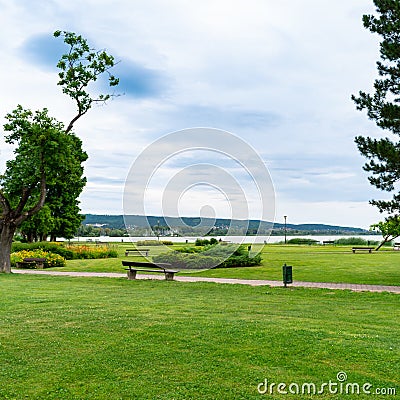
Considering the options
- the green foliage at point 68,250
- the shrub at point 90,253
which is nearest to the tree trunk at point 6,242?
the green foliage at point 68,250

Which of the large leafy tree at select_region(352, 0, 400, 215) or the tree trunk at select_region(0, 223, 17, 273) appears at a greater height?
the large leafy tree at select_region(352, 0, 400, 215)

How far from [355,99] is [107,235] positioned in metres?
46.3

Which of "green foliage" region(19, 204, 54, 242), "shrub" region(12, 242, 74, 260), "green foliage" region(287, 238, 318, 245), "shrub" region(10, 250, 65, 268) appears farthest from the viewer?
"green foliage" region(287, 238, 318, 245)

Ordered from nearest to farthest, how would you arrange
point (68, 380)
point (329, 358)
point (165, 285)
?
point (68, 380), point (329, 358), point (165, 285)

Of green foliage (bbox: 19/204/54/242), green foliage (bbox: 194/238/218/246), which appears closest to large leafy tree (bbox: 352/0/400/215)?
green foliage (bbox: 194/238/218/246)

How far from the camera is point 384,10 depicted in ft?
57.1

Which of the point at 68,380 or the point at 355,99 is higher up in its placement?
the point at 355,99

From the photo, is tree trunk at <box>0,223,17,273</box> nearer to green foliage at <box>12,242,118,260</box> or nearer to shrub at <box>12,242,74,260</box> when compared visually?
green foliage at <box>12,242,118,260</box>

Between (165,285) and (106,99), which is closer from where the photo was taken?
(165,285)

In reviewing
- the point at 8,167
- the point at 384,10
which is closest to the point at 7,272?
the point at 8,167

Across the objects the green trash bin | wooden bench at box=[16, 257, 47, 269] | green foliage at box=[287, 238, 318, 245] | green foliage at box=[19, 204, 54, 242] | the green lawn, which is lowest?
wooden bench at box=[16, 257, 47, 269]

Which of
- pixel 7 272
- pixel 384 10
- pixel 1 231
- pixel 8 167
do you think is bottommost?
pixel 7 272

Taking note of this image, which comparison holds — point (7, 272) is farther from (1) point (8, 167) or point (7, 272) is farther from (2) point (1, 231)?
(1) point (8, 167)

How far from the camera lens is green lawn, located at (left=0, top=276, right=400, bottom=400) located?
539 centimetres
